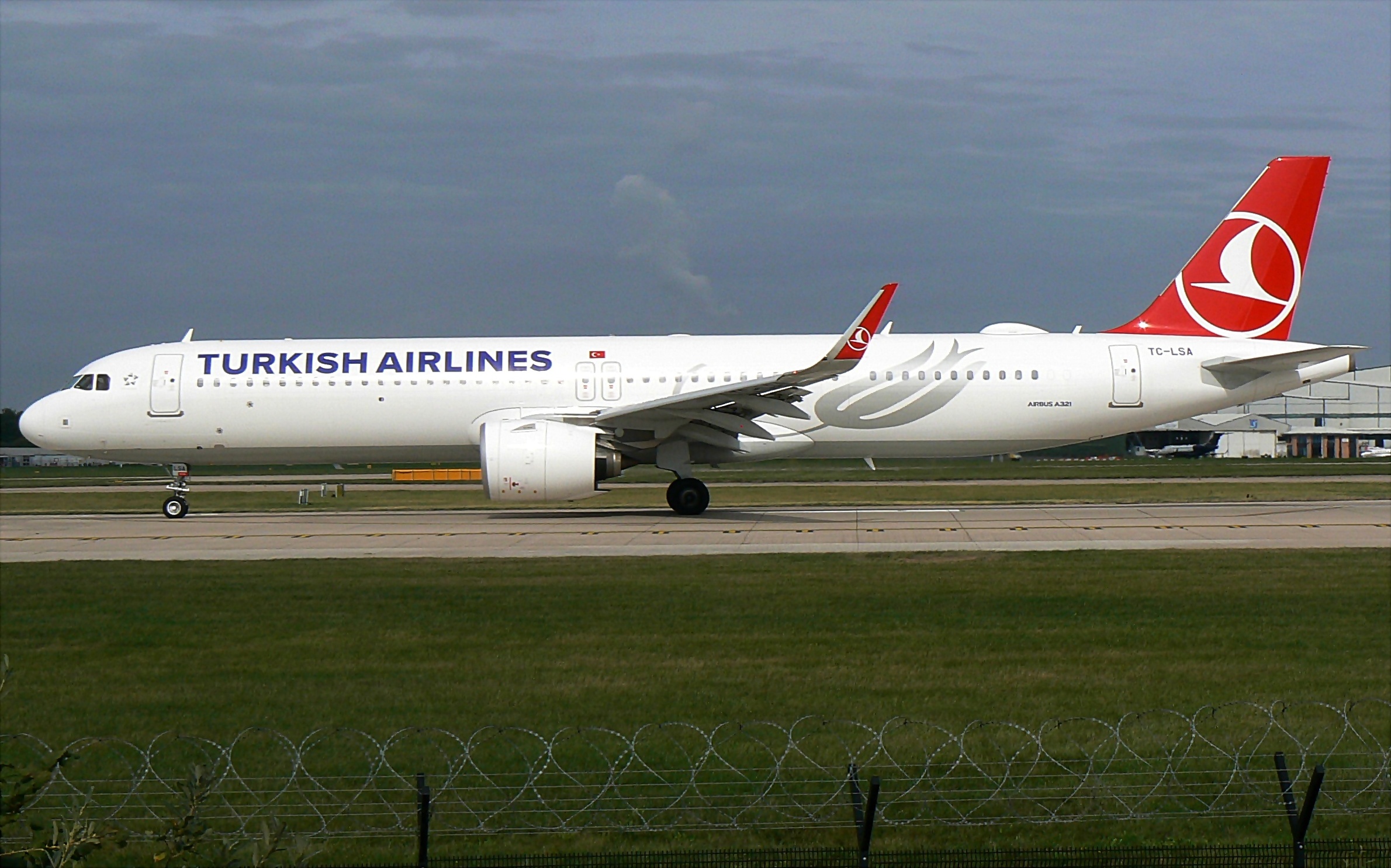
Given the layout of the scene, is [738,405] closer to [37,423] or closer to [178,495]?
[178,495]

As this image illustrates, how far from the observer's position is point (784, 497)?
3222 centimetres

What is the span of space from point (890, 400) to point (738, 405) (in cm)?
357

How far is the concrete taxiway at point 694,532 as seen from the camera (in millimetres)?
19344

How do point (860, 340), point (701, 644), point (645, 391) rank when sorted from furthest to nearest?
point (645, 391)
point (860, 340)
point (701, 644)

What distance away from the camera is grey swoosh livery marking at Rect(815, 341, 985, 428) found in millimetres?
25531

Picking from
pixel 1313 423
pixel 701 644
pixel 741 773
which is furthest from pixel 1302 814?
pixel 1313 423

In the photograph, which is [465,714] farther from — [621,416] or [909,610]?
[621,416]

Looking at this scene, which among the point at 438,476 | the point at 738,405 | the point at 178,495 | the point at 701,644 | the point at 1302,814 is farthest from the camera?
the point at 438,476

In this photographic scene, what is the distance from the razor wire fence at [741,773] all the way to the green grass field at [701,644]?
0.25 meters

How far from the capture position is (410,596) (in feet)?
48.1

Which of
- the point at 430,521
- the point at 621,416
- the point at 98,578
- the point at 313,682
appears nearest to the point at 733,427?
the point at 621,416

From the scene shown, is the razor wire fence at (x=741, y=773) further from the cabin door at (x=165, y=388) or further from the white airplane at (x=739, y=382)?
the cabin door at (x=165, y=388)

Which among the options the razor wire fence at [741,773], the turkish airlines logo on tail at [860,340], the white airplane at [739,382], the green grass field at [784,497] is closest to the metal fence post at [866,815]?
the razor wire fence at [741,773]

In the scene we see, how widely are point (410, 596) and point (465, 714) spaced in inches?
225
